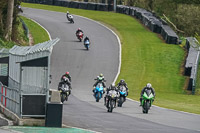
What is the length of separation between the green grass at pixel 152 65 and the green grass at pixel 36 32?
713 cm

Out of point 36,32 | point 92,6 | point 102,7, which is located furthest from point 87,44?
point 92,6

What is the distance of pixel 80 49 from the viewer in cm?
4791

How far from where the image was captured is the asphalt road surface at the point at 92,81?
1975 centimetres

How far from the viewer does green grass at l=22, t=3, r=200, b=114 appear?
33128 millimetres

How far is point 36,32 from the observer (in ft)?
177

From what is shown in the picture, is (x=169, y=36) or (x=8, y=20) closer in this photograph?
(x=8, y=20)

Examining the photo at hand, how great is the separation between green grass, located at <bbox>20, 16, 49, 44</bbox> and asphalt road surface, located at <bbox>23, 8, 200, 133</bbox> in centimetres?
96

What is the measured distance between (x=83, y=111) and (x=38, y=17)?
4168 centimetres

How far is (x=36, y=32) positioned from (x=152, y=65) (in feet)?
47.1

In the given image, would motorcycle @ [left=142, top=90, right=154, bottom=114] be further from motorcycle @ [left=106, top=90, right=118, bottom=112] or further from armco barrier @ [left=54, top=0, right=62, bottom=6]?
armco barrier @ [left=54, top=0, right=62, bottom=6]

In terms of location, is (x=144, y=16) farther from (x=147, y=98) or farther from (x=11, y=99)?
(x=11, y=99)

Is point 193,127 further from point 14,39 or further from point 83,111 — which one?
point 14,39

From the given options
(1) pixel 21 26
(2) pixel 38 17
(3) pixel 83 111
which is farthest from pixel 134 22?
(3) pixel 83 111

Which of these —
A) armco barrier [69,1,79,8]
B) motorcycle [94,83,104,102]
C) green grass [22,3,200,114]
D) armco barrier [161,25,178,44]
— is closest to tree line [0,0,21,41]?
green grass [22,3,200,114]
